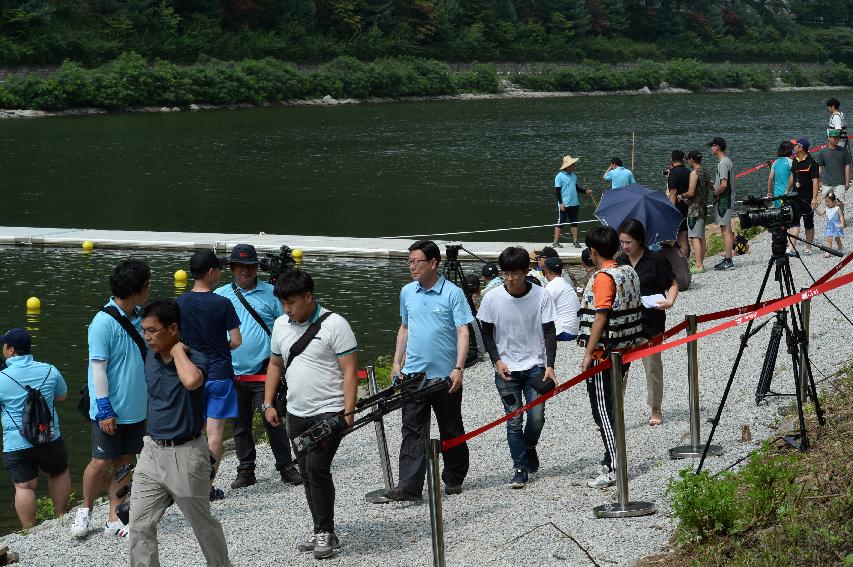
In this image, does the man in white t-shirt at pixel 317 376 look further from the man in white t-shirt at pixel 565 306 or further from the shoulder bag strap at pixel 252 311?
the man in white t-shirt at pixel 565 306

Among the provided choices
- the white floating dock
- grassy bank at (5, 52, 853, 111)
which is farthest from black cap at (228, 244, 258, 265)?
grassy bank at (5, 52, 853, 111)

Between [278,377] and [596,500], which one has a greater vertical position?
[278,377]

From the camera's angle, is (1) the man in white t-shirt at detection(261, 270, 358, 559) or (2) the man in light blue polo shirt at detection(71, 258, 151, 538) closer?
(1) the man in white t-shirt at detection(261, 270, 358, 559)

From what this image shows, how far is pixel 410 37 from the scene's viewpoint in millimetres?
111562

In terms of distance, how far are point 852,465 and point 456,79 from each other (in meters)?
97.0

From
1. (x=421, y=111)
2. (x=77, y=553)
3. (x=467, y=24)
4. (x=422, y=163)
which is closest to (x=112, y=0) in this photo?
(x=421, y=111)

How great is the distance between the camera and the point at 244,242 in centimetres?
2352

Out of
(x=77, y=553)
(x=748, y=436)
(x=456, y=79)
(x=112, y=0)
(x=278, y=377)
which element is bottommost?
(x=77, y=553)

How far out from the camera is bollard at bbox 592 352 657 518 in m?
7.10

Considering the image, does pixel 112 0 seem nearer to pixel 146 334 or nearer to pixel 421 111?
pixel 421 111

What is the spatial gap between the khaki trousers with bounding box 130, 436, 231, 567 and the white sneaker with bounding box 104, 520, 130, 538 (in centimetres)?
184

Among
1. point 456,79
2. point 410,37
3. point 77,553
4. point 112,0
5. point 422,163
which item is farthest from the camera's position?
point 410,37

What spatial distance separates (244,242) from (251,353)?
14.4m

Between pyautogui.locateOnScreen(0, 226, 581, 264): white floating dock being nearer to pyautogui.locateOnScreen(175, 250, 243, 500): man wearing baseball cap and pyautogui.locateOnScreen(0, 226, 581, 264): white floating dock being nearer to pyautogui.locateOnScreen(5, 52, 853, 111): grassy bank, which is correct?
pyautogui.locateOnScreen(175, 250, 243, 500): man wearing baseball cap
